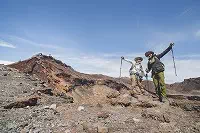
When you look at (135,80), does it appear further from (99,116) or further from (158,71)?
(99,116)

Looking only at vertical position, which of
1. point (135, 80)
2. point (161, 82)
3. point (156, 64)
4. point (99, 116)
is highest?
point (156, 64)

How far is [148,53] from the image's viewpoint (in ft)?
37.8

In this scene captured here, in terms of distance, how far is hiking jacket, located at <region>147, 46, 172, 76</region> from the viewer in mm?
10987

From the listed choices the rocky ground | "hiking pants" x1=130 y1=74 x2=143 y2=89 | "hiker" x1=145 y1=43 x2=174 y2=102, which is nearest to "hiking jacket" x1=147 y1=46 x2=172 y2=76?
"hiker" x1=145 y1=43 x2=174 y2=102

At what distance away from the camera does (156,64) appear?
1110 centimetres

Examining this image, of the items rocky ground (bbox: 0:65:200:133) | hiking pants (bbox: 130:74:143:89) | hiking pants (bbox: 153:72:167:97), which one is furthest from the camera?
hiking pants (bbox: 130:74:143:89)

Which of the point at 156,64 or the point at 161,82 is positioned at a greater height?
the point at 156,64

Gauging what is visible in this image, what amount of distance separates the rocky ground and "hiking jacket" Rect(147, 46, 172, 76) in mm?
1212

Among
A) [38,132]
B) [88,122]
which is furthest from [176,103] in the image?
[38,132]

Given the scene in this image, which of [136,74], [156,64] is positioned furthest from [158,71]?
[136,74]

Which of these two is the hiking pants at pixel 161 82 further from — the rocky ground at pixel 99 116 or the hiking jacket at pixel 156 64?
the rocky ground at pixel 99 116

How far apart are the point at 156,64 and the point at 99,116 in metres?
3.30

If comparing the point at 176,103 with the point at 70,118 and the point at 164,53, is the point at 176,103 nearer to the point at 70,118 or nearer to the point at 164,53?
the point at 164,53

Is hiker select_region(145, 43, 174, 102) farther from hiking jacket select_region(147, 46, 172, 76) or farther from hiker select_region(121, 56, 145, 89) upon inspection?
hiker select_region(121, 56, 145, 89)
